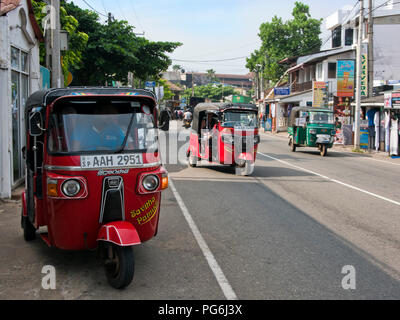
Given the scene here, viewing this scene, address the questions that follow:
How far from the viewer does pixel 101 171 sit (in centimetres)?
525

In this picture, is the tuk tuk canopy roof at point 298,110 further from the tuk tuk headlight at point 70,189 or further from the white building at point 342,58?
the tuk tuk headlight at point 70,189

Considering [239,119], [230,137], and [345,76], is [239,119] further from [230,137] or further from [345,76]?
[345,76]

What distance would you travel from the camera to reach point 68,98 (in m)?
5.41

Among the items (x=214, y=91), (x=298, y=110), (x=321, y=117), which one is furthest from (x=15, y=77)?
(x=214, y=91)

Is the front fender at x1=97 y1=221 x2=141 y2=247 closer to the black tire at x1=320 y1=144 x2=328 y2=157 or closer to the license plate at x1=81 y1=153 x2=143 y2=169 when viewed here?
the license plate at x1=81 y1=153 x2=143 y2=169

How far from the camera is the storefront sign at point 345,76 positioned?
28.2 meters

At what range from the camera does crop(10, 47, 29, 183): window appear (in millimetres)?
11352

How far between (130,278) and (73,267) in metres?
1.17

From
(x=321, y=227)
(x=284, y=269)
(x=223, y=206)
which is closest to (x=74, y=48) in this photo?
(x=223, y=206)

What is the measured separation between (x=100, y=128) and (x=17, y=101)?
7210 mm

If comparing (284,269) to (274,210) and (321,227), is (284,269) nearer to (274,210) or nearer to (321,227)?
(321,227)

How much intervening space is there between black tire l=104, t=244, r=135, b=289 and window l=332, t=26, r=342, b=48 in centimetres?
4667

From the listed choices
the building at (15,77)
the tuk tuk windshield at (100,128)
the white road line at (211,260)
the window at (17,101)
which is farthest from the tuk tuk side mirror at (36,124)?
the window at (17,101)

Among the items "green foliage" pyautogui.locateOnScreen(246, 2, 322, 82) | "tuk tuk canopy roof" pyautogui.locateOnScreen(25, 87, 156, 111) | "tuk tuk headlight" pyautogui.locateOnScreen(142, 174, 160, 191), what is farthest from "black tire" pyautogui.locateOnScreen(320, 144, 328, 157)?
"green foliage" pyautogui.locateOnScreen(246, 2, 322, 82)
